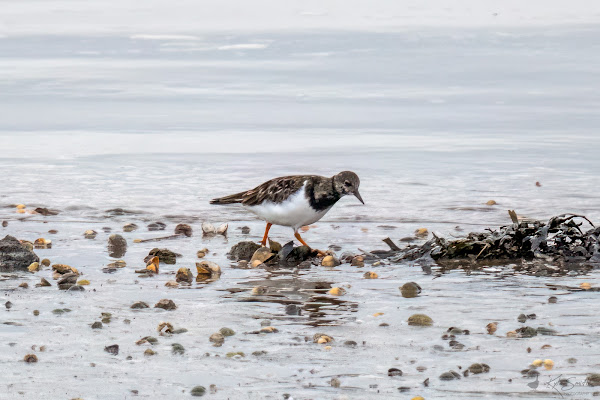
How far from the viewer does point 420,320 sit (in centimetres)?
678

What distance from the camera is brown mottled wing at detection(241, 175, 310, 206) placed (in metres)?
9.71

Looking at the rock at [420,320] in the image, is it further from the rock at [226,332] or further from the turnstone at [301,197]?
the turnstone at [301,197]

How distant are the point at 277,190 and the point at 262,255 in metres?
0.99

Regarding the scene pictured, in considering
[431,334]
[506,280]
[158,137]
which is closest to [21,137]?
[158,137]

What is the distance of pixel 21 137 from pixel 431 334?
36.5ft

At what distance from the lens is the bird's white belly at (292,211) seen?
9586 mm

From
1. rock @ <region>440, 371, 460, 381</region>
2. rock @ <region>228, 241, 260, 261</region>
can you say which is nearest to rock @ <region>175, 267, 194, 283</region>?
rock @ <region>228, 241, 260, 261</region>

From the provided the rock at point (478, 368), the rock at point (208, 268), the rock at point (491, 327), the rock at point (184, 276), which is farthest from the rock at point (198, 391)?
the rock at point (208, 268)

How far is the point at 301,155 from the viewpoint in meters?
14.7

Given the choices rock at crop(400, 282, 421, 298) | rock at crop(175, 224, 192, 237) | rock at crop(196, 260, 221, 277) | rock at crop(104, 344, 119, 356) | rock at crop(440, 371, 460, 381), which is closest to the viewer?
rock at crop(440, 371, 460, 381)

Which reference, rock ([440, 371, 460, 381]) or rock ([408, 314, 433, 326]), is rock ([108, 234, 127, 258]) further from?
rock ([440, 371, 460, 381])

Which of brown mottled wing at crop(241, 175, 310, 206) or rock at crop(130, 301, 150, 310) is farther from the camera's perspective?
brown mottled wing at crop(241, 175, 310, 206)

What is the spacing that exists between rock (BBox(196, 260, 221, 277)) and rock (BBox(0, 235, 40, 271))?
4.49ft

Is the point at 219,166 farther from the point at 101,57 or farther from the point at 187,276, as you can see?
the point at 101,57
